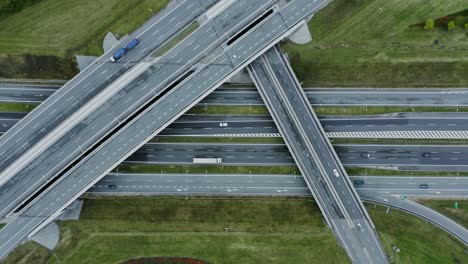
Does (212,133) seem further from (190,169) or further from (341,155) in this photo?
(341,155)

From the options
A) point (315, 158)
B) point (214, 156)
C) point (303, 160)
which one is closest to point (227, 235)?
point (214, 156)

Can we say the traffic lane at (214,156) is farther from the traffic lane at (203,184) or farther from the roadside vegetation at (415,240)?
the roadside vegetation at (415,240)

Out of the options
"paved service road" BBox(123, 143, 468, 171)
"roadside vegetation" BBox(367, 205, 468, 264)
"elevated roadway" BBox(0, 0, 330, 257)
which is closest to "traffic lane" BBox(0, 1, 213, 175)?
"elevated roadway" BBox(0, 0, 330, 257)

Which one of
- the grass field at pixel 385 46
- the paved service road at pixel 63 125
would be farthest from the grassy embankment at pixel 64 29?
the grass field at pixel 385 46

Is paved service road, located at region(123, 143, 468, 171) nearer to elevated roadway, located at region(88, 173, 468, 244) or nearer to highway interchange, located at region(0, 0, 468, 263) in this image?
highway interchange, located at region(0, 0, 468, 263)

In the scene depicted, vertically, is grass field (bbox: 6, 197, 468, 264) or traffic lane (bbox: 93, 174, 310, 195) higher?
traffic lane (bbox: 93, 174, 310, 195)

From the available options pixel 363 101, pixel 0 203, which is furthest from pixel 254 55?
pixel 0 203
